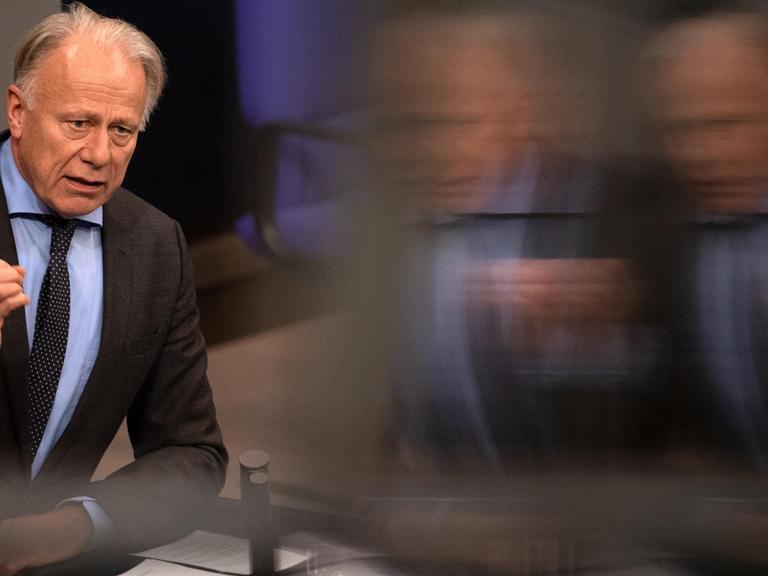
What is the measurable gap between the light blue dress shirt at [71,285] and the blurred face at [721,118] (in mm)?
1530

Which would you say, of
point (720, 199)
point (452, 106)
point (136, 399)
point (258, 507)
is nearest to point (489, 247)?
point (452, 106)

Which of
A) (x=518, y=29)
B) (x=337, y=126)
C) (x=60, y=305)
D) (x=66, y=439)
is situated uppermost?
(x=518, y=29)

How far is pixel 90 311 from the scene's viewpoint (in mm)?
1318

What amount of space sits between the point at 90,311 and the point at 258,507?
0.56 metres

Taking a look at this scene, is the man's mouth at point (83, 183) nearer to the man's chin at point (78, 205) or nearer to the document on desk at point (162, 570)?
the man's chin at point (78, 205)

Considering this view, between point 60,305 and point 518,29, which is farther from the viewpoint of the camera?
point 518,29

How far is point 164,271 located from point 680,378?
5.01 feet

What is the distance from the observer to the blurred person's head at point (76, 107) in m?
1.24

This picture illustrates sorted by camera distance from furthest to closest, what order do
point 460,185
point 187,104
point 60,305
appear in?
point 460,185 → point 187,104 → point 60,305

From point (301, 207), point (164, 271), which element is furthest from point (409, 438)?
point (164, 271)

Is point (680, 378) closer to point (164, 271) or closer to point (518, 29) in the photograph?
point (518, 29)

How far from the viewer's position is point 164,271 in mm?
1377

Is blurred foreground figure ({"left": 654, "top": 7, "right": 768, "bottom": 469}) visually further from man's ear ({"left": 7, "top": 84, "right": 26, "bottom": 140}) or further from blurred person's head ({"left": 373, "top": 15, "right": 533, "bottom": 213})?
man's ear ({"left": 7, "top": 84, "right": 26, "bottom": 140})

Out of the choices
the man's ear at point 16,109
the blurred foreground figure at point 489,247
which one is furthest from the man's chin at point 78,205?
the blurred foreground figure at point 489,247
